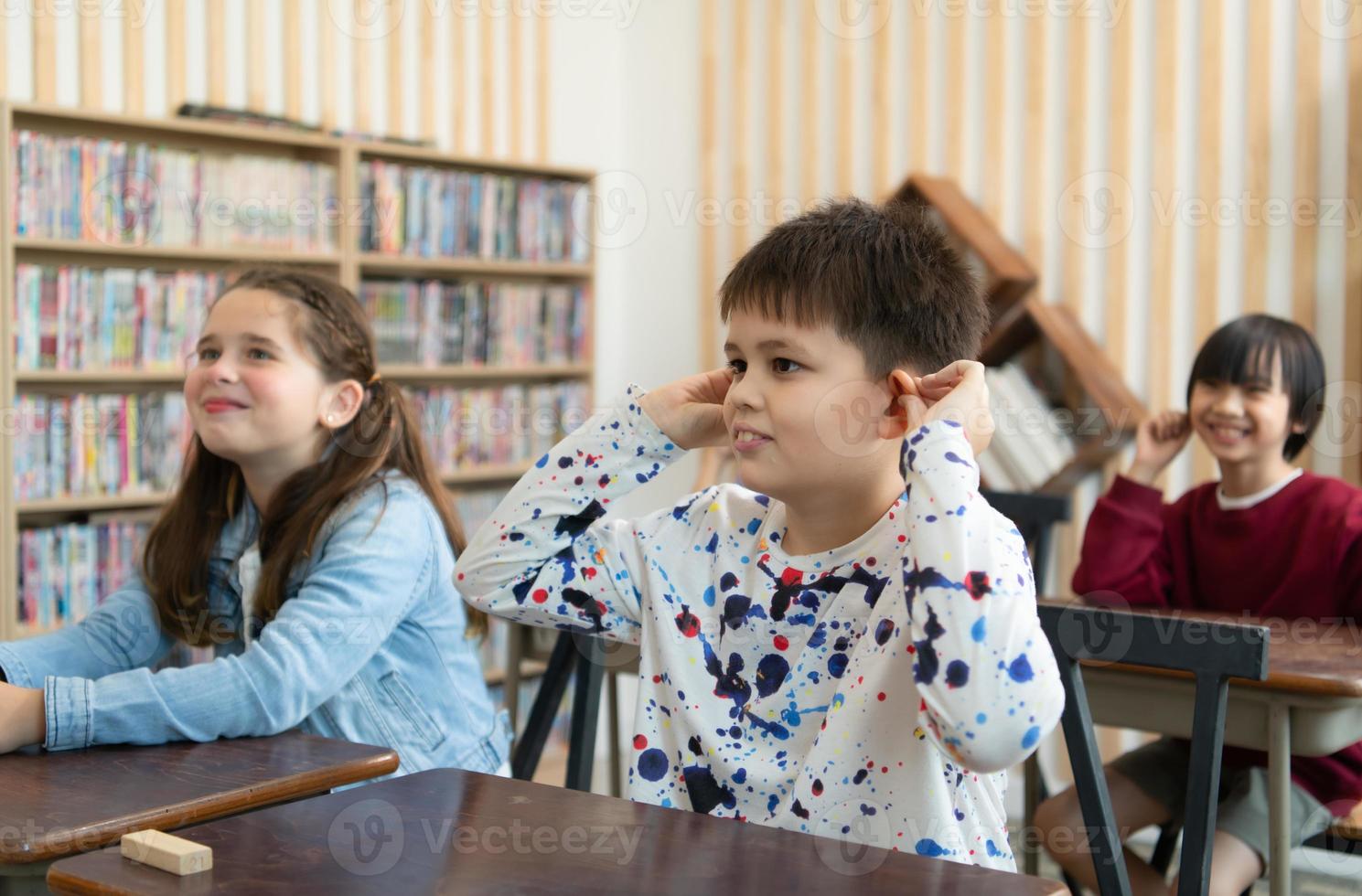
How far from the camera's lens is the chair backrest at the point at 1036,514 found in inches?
104

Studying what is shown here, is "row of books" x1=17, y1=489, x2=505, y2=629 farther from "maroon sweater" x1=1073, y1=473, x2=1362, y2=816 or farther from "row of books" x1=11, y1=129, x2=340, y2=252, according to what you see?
"maroon sweater" x1=1073, y1=473, x2=1362, y2=816

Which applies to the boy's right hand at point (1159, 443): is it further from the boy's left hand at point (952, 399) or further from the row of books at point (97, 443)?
the row of books at point (97, 443)

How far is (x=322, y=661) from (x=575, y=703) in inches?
16.9

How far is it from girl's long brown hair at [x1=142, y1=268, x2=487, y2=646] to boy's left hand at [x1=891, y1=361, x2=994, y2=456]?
0.76 meters

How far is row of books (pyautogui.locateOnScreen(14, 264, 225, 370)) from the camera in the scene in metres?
3.05

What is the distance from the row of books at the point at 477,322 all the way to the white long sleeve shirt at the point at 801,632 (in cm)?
227

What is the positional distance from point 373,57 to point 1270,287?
2445mm

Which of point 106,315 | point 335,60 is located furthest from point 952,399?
point 335,60

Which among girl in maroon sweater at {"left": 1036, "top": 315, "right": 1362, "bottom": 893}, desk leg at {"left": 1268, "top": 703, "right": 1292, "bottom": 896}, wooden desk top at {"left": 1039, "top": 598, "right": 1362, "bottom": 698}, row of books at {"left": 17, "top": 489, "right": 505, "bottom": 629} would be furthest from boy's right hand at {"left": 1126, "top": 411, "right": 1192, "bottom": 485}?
row of books at {"left": 17, "top": 489, "right": 505, "bottom": 629}

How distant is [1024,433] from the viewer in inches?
136

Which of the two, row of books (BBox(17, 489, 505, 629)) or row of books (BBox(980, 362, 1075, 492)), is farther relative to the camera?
row of books (BBox(980, 362, 1075, 492))

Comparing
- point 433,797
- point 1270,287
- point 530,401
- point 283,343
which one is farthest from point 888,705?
point 530,401

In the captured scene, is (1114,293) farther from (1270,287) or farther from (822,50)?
(822,50)

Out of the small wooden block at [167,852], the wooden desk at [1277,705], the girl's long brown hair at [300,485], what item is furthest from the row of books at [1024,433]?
the small wooden block at [167,852]
